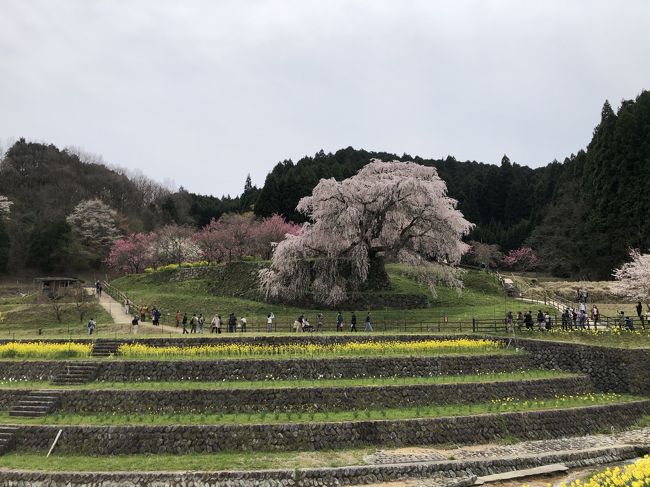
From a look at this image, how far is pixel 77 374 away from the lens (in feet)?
67.6

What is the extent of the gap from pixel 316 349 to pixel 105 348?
911 centimetres

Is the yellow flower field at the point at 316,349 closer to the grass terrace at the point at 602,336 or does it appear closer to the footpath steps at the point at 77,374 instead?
the footpath steps at the point at 77,374

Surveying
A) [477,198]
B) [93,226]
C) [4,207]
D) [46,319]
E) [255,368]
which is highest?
[477,198]

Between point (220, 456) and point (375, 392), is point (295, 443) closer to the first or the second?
point (220, 456)

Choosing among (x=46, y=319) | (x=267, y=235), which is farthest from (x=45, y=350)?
(x=267, y=235)

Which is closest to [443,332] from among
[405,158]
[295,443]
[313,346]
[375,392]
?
[313,346]

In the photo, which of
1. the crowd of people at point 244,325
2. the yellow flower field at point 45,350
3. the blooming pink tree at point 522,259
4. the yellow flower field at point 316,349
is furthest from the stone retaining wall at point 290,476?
the blooming pink tree at point 522,259

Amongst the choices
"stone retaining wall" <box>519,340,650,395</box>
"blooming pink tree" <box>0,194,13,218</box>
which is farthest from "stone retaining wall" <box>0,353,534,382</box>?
"blooming pink tree" <box>0,194,13,218</box>

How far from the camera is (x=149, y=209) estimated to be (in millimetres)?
79312

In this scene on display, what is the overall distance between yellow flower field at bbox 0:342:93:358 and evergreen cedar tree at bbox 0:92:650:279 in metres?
38.8

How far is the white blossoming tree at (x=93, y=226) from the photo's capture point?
64812 millimetres

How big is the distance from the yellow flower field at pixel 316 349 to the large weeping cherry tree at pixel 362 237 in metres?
9.67

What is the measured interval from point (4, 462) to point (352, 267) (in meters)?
23.1

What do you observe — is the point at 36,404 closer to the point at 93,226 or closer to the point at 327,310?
the point at 327,310
